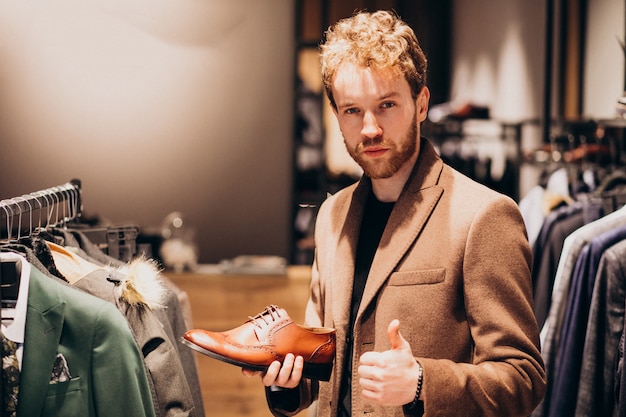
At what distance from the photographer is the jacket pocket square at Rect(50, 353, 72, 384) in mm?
1439

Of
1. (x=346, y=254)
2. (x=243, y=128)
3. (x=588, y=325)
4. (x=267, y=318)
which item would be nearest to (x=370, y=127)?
(x=346, y=254)

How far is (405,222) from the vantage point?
5.21 ft

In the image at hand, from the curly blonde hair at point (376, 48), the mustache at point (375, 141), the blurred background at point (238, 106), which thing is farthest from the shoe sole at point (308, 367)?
the blurred background at point (238, 106)

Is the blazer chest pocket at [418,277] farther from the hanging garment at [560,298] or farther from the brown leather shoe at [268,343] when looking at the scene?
the hanging garment at [560,298]

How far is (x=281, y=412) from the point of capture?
1.67 meters

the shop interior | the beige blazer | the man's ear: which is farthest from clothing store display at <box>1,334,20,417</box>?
the shop interior

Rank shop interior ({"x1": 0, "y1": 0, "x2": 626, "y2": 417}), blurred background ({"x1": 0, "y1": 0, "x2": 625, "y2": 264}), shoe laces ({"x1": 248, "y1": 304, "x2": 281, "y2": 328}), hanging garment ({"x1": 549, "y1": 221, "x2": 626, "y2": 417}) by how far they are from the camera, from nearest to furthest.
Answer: shoe laces ({"x1": 248, "y1": 304, "x2": 281, "y2": 328}) < hanging garment ({"x1": 549, "y1": 221, "x2": 626, "y2": 417}) < shop interior ({"x1": 0, "y1": 0, "x2": 626, "y2": 417}) < blurred background ({"x1": 0, "y1": 0, "x2": 625, "y2": 264})

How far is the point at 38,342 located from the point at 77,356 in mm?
78

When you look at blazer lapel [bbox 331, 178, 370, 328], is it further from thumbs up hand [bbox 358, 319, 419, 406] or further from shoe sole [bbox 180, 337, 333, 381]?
thumbs up hand [bbox 358, 319, 419, 406]

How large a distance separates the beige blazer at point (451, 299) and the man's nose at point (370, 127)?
134 millimetres

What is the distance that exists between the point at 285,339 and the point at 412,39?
636 mm

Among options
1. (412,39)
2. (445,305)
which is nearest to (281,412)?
(445,305)

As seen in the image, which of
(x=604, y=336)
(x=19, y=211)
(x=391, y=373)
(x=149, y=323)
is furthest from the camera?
(x=604, y=336)

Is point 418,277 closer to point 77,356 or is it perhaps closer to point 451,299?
point 451,299
